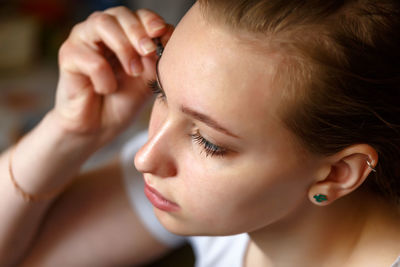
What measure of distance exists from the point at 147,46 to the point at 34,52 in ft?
3.21

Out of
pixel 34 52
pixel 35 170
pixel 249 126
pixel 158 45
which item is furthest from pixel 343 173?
pixel 34 52

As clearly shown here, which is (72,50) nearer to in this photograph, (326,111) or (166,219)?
(166,219)

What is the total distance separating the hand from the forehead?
0.53 feet

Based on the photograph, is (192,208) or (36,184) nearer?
(192,208)

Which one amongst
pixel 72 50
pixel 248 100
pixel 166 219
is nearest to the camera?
pixel 248 100

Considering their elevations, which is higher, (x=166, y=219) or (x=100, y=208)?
(x=166, y=219)

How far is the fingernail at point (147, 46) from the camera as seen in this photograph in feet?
2.23

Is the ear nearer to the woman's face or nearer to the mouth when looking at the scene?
the woman's face

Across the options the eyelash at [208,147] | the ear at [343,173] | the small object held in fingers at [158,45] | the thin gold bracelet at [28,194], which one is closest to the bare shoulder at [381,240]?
the ear at [343,173]

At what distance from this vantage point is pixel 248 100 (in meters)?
0.51

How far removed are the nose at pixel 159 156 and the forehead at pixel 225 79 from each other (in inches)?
2.1

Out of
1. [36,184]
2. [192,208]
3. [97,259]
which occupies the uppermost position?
[192,208]

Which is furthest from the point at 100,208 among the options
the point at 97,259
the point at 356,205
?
the point at 356,205

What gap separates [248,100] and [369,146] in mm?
162
